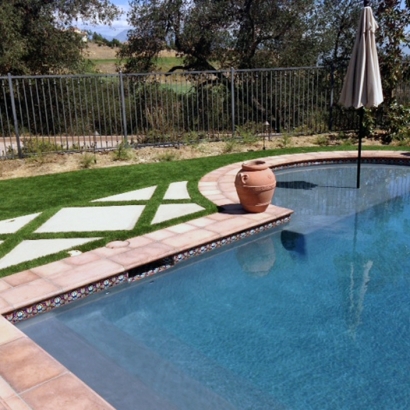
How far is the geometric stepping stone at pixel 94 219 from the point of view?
566cm

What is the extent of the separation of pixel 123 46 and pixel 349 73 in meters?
11.6

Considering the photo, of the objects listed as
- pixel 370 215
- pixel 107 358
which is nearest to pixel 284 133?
pixel 370 215

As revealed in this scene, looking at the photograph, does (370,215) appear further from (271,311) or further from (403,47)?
(403,47)

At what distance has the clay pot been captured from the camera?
5.88 m

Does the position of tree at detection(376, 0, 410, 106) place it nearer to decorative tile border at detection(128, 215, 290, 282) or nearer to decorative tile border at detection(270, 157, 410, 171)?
decorative tile border at detection(270, 157, 410, 171)

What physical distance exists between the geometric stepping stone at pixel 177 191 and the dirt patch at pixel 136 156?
2565mm

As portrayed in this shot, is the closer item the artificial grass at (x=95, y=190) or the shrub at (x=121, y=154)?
the artificial grass at (x=95, y=190)

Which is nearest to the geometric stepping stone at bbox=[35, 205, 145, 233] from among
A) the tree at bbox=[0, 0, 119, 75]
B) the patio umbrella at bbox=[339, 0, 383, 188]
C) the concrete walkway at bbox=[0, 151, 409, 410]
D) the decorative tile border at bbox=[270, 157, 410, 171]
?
the concrete walkway at bbox=[0, 151, 409, 410]

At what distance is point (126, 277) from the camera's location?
15.0ft

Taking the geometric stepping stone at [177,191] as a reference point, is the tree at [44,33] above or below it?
above

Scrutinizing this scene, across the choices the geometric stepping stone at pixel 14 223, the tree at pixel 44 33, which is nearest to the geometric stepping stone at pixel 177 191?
the geometric stepping stone at pixel 14 223

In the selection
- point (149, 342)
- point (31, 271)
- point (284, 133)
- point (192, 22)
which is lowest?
point (149, 342)

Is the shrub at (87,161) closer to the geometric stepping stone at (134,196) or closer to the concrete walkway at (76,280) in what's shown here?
the geometric stepping stone at (134,196)

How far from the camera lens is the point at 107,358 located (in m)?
3.38
